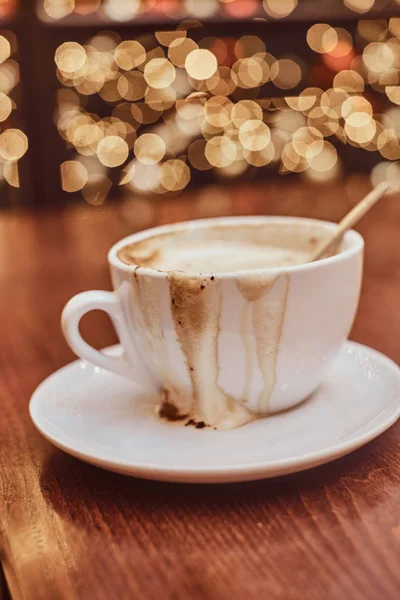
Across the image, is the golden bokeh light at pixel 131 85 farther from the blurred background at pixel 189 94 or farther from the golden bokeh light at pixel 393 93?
the golden bokeh light at pixel 393 93

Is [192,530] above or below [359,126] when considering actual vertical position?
above

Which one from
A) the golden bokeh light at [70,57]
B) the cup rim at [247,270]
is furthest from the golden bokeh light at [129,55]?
the cup rim at [247,270]

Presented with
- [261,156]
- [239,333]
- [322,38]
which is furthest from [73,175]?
[239,333]

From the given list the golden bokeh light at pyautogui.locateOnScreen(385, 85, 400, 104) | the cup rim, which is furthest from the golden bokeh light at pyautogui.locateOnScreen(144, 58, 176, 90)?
the cup rim

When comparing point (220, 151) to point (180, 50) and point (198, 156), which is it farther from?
point (180, 50)

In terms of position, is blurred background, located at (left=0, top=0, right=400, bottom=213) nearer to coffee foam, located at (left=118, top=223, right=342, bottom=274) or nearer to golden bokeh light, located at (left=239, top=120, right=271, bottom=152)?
golden bokeh light, located at (left=239, top=120, right=271, bottom=152)

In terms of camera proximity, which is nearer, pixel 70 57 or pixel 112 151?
pixel 70 57
